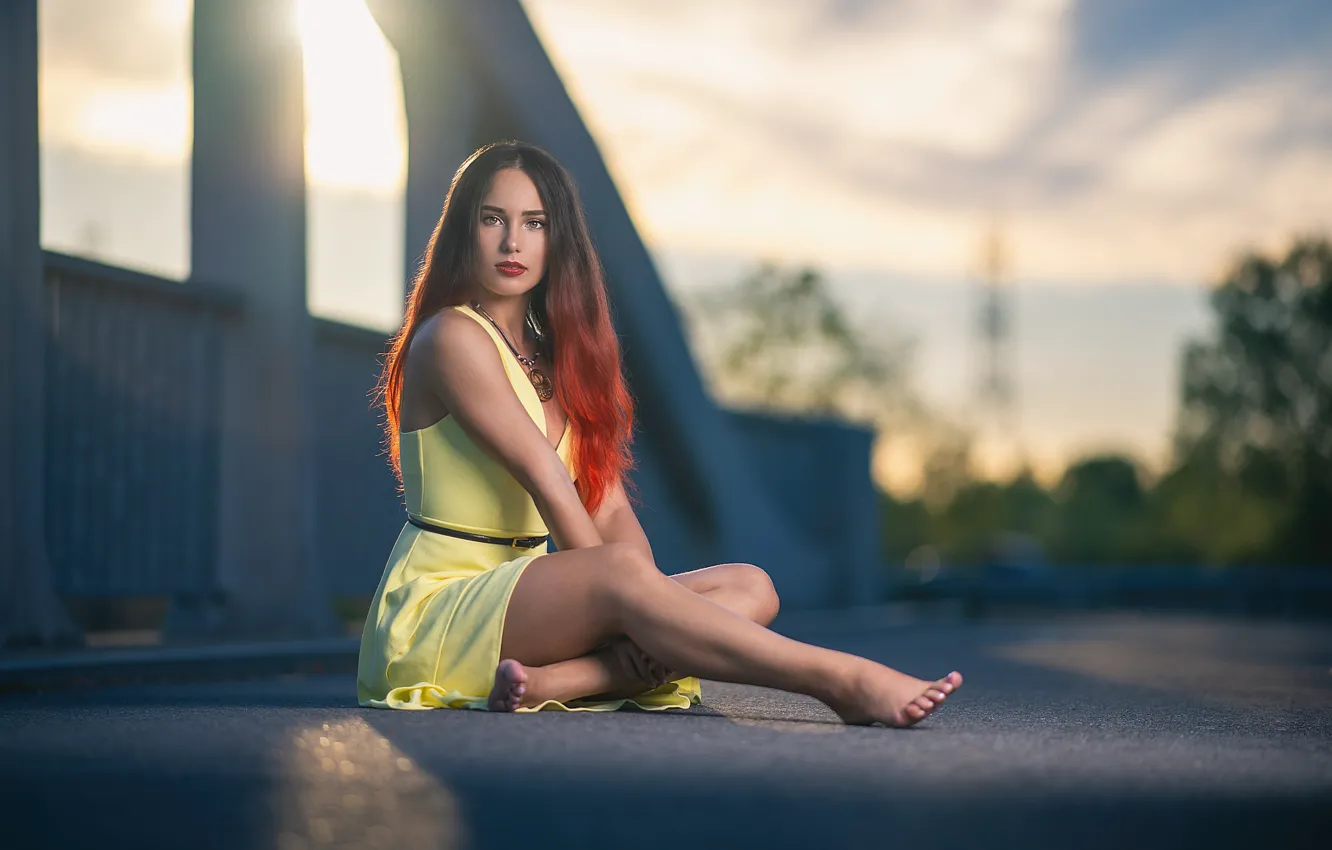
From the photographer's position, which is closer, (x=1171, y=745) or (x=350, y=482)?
(x=1171, y=745)

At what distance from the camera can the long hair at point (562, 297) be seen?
4.76 metres

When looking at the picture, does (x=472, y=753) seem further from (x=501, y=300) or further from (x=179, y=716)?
(x=501, y=300)

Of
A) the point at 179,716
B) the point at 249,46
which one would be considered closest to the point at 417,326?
the point at 179,716

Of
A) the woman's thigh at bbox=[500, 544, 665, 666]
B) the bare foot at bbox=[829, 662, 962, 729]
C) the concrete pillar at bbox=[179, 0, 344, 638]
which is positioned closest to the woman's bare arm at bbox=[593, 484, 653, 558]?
the woman's thigh at bbox=[500, 544, 665, 666]

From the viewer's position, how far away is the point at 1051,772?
134 inches

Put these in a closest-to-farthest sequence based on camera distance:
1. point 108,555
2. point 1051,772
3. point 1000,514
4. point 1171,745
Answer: point 1051,772 < point 1171,745 < point 108,555 < point 1000,514

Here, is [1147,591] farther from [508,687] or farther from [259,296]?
[508,687]

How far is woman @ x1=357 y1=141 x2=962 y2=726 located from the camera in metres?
4.14

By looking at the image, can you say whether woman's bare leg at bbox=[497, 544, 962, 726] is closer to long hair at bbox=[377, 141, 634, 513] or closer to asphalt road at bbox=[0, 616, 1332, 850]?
asphalt road at bbox=[0, 616, 1332, 850]

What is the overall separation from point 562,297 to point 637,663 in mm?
1152

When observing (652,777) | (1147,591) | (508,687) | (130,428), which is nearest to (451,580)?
(508,687)

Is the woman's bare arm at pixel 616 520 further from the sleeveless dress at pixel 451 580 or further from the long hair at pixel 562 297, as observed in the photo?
the sleeveless dress at pixel 451 580

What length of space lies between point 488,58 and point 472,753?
29.0 ft

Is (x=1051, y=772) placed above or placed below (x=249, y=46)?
below
